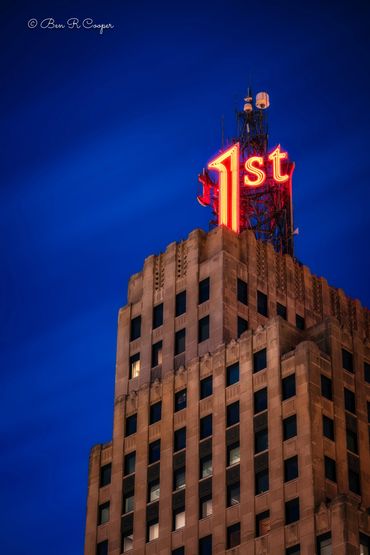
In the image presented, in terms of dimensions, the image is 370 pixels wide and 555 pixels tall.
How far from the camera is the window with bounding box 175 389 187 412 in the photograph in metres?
128

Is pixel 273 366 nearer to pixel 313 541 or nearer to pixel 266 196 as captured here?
pixel 313 541

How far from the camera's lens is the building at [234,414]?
114438 mm

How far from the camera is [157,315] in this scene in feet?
452

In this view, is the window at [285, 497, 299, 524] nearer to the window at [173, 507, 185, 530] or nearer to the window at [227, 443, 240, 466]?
the window at [227, 443, 240, 466]

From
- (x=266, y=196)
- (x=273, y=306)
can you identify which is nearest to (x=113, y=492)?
(x=273, y=306)

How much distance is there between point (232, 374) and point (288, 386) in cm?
694

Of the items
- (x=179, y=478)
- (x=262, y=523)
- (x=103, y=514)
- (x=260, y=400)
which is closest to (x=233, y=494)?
(x=262, y=523)

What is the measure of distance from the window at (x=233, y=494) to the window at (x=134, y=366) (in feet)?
66.9

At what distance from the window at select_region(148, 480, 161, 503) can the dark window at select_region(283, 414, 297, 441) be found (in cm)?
1319

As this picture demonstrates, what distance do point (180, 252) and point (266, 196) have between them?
1613cm

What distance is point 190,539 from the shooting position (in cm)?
11938

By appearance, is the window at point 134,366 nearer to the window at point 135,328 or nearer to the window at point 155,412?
the window at point 135,328

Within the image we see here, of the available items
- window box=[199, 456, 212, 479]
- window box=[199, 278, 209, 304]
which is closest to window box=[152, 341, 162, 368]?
window box=[199, 278, 209, 304]

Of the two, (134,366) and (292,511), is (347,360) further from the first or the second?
(134,366)
